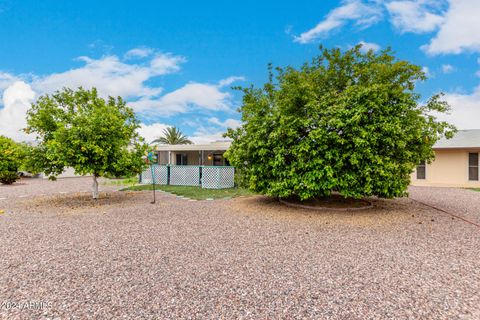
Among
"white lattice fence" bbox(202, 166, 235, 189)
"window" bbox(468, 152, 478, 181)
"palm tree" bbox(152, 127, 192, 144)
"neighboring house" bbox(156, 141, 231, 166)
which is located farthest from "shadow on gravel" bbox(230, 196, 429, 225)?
"palm tree" bbox(152, 127, 192, 144)

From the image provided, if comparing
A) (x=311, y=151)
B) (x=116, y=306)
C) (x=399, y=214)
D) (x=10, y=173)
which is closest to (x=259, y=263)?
(x=116, y=306)

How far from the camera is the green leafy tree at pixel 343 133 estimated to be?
553 cm

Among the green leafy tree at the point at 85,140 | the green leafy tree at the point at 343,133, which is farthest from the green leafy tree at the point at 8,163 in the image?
the green leafy tree at the point at 343,133

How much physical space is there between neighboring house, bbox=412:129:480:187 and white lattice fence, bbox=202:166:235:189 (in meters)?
10.7

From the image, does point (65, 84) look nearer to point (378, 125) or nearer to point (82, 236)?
point (82, 236)

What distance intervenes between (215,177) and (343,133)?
7.51 metres

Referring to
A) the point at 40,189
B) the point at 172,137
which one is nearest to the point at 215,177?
the point at 40,189

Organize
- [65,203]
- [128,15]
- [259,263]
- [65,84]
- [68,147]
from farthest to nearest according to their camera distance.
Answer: [128,15] < [65,84] < [65,203] < [68,147] < [259,263]

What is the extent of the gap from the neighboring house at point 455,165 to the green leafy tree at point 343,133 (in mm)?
8262

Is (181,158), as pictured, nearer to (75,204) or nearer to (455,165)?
(75,204)

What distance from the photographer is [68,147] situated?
7012 mm

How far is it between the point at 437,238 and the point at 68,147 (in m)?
9.22

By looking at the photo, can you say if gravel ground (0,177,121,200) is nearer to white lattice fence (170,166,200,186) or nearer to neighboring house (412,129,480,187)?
white lattice fence (170,166,200,186)

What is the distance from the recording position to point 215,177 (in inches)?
475
